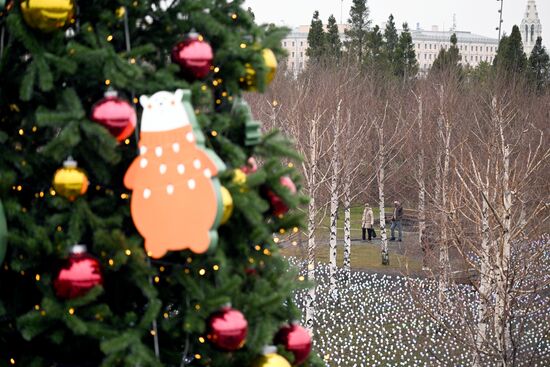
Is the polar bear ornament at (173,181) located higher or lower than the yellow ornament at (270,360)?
Answer: higher

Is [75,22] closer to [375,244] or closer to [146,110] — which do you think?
[146,110]

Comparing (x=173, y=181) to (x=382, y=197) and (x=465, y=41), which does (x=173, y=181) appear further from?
(x=465, y=41)

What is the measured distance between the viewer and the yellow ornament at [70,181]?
4.04 meters

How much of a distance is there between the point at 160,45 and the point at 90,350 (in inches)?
65.2

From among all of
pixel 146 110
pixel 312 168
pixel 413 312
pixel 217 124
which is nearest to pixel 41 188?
pixel 146 110

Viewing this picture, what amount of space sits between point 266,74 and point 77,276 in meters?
1.59

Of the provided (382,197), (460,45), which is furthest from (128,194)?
(460,45)

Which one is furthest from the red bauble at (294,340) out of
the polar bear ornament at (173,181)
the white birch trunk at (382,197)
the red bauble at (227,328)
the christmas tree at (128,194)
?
the white birch trunk at (382,197)

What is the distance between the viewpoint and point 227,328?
4215 mm

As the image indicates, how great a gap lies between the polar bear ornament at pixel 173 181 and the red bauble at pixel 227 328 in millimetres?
352

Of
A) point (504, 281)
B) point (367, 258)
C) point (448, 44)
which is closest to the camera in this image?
point (504, 281)

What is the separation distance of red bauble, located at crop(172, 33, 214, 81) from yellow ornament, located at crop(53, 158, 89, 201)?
79cm

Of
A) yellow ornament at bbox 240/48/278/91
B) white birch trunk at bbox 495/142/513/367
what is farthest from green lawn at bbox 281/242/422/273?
yellow ornament at bbox 240/48/278/91

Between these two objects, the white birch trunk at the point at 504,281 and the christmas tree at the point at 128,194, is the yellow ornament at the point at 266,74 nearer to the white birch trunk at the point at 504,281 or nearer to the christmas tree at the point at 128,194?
the christmas tree at the point at 128,194
